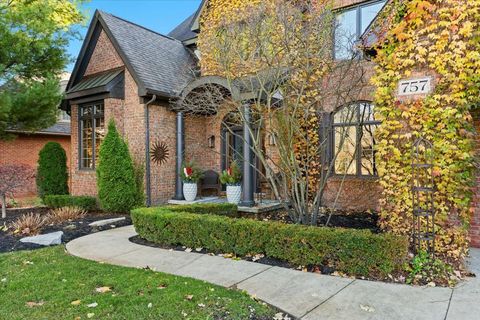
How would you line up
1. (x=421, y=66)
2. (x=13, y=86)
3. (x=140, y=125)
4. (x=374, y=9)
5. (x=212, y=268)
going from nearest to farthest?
(x=212, y=268)
(x=421, y=66)
(x=374, y=9)
(x=140, y=125)
(x=13, y=86)

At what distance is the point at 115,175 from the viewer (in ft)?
31.3

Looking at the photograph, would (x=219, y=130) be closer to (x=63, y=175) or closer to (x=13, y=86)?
(x=63, y=175)

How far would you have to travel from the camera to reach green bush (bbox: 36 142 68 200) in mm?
11898

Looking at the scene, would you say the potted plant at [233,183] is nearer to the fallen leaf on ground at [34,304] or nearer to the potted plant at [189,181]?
the potted plant at [189,181]

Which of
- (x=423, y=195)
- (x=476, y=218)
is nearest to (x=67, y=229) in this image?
(x=423, y=195)

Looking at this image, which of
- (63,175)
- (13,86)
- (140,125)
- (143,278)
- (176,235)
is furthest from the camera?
(63,175)

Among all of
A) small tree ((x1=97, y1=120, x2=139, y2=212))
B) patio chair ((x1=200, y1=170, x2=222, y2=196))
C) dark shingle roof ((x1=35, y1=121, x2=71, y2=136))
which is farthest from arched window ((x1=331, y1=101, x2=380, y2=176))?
dark shingle roof ((x1=35, y1=121, x2=71, y2=136))

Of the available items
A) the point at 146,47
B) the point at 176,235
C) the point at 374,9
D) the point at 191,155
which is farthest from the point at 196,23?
the point at 176,235

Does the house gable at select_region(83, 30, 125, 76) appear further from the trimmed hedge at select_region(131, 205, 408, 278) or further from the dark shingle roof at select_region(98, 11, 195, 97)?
the trimmed hedge at select_region(131, 205, 408, 278)

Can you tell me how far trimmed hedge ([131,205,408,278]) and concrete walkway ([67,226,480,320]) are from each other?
11.5 inches

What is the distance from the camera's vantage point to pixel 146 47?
456 inches

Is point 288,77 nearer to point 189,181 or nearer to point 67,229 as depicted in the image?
point 189,181

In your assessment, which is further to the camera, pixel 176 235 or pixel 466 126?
pixel 176 235

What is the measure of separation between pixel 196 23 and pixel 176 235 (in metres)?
8.84
